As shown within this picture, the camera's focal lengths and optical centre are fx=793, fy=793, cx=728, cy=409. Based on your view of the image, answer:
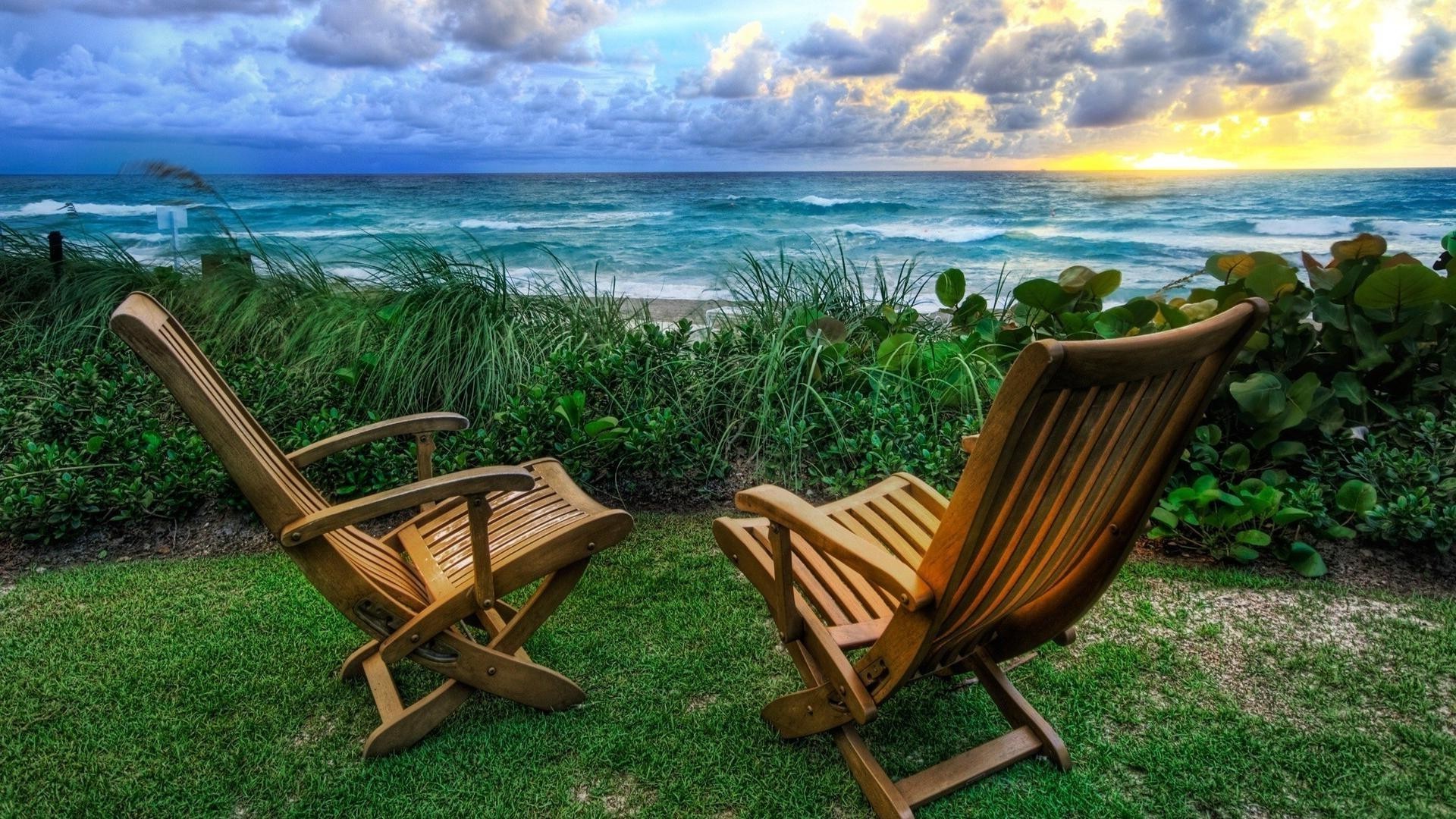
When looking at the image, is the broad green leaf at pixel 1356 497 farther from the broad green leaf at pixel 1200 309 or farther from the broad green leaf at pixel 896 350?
the broad green leaf at pixel 896 350

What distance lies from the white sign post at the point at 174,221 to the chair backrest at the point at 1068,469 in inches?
244

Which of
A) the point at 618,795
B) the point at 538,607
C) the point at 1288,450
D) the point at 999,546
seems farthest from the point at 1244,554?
the point at 538,607

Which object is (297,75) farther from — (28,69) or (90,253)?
(90,253)

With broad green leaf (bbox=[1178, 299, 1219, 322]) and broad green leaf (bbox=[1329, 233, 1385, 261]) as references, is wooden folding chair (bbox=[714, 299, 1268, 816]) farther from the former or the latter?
broad green leaf (bbox=[1329, 233, 1385, 261])

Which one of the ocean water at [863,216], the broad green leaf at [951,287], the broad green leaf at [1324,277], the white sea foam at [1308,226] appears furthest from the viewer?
the white sea foam at [1308,226]

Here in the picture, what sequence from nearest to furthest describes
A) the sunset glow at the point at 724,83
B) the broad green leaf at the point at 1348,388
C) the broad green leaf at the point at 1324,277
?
the broad green leaf at the point at 1348,388
the broad green leaf at the point at 1324,277
the sunset glow at the point at 724,83

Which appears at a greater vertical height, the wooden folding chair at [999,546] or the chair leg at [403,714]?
the wooden folding chair at [999,546]

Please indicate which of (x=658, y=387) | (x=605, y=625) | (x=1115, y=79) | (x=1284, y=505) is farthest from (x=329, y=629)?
(x=1115, y=79)

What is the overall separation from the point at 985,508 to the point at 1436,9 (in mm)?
16564

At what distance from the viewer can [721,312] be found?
4.98 m

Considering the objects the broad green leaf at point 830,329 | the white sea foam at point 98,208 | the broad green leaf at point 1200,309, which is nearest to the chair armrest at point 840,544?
the broad green leaf at point 1200,309

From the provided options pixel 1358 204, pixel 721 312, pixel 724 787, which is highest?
pixel 1358 204

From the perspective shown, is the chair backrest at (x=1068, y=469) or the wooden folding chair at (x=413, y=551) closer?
the chair backrest at (x=1068, y=469)

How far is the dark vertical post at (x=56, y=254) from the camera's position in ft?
17.9
